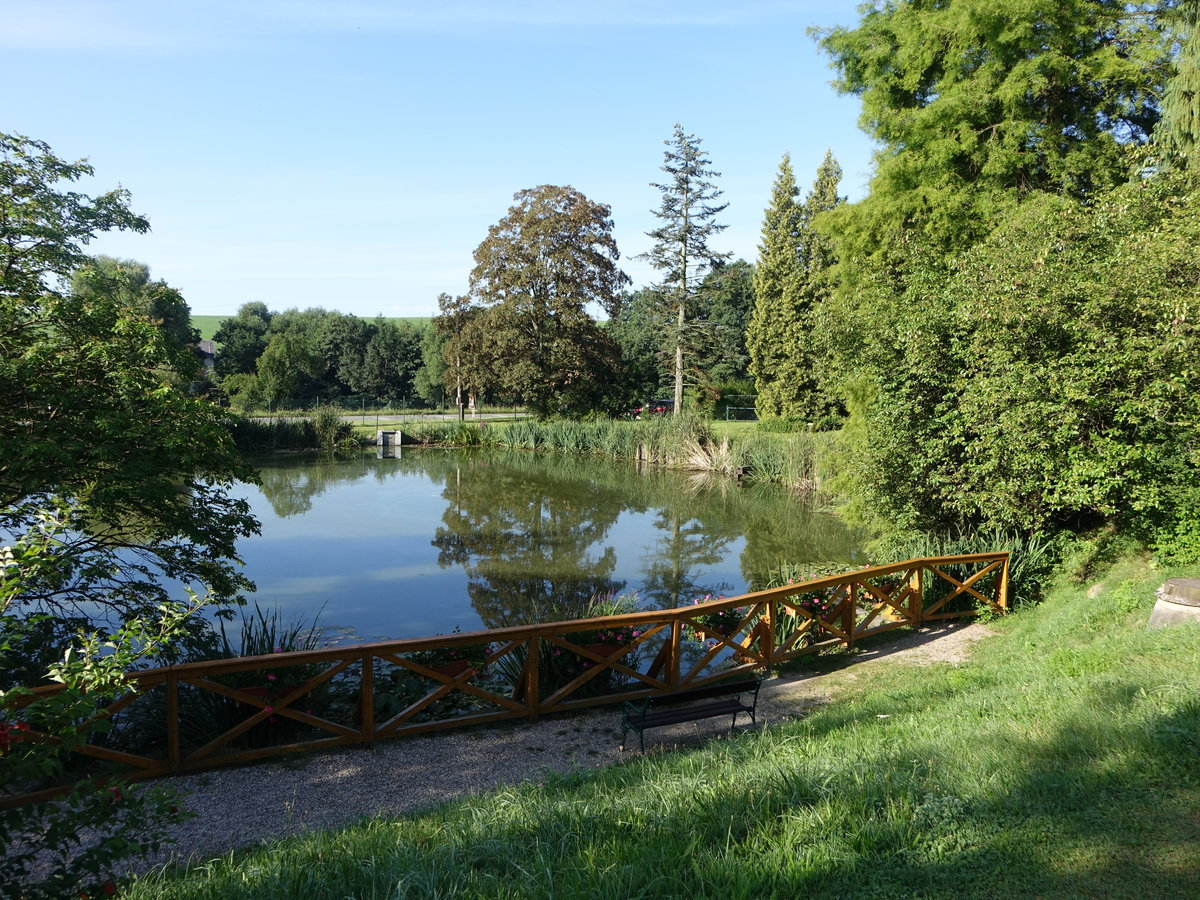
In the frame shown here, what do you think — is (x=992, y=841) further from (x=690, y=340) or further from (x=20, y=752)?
(x=690, y=340)

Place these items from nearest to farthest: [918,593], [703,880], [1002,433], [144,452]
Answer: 1. [703,880]
2. [144,452]
3. [918,593]
4. [1002,433]

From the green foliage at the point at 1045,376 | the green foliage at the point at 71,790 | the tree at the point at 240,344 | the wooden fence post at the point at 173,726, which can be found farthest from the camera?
the tree at the point at 240,344

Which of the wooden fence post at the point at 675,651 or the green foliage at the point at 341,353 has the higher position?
the green foliage at the point at 341,353

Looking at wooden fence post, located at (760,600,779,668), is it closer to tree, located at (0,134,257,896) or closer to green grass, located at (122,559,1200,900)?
green grass, located at (122,559,1200,900)

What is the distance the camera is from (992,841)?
372cm

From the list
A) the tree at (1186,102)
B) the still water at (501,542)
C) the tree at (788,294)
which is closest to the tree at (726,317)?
the tree at (788,294)

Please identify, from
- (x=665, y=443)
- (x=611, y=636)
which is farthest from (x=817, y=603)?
(x=665, y=443)

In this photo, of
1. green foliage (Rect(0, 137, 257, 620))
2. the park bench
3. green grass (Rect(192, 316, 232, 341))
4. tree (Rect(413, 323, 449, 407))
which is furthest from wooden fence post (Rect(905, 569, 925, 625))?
green grass (Rect(192, 316, 232, 341))

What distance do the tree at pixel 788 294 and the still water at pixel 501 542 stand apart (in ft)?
35.5

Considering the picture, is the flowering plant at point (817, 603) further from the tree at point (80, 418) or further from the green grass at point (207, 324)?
the green grass at point (207, 324)

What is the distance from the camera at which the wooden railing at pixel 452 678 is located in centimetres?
669

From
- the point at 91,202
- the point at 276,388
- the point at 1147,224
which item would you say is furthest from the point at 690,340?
the point at 91,202

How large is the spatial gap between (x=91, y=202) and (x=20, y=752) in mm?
7316

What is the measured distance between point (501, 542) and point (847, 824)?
15.4 meters
